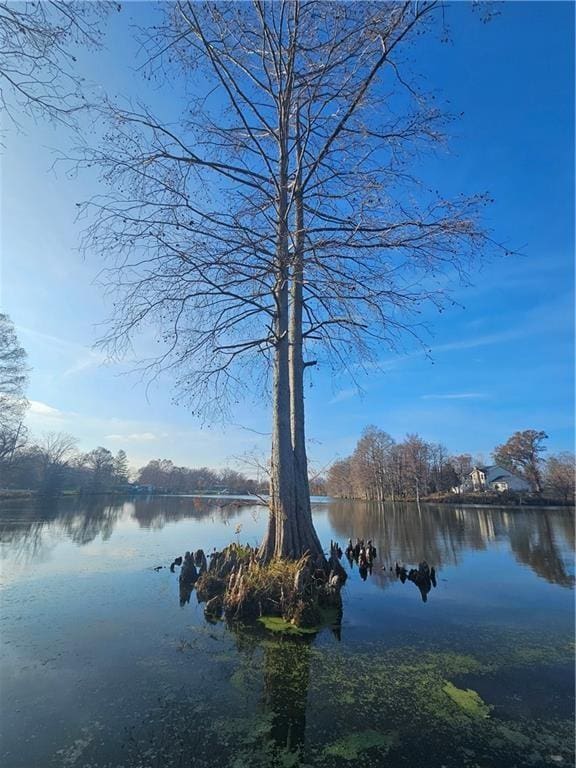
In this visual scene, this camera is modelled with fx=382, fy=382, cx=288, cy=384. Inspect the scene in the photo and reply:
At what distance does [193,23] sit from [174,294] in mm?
3872

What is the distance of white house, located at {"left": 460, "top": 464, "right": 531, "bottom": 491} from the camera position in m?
53.2

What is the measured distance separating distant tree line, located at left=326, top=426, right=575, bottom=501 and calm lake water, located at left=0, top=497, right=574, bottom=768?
4464 cm

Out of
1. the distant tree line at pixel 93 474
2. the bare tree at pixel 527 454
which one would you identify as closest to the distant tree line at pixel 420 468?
the bare tree at pixel 527 454

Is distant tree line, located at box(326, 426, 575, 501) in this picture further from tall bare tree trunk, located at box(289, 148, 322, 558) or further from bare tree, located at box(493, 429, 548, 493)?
tall bare tree trunk, located at box(289, 148, 322, 558)

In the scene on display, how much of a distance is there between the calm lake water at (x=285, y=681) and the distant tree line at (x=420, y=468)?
146ft

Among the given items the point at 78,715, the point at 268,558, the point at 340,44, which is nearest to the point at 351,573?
the point at 268,558

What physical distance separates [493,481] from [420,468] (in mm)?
14098

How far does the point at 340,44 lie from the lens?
5992mm

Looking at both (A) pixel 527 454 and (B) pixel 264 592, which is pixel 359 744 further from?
(A) pixel 527 454

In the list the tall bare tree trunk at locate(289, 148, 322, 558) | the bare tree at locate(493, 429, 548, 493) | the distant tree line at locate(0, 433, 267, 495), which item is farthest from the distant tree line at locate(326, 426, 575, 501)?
the tall bare tree trunk at locate(289, 148, 322, 558)

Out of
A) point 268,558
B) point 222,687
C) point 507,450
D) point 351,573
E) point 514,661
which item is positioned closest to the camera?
point 222,687

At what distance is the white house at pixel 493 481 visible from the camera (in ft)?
175

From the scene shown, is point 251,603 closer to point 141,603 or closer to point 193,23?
point 141,603

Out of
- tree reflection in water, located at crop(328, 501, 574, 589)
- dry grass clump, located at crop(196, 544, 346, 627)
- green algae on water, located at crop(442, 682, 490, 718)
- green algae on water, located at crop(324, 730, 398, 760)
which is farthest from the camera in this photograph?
tree reflection in water, located at crop(328, 501, 574, 589)
